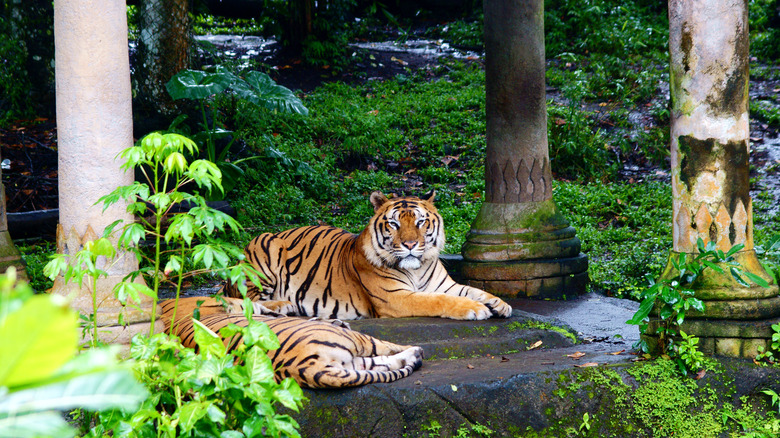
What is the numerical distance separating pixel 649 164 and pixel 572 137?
1106 millimetres

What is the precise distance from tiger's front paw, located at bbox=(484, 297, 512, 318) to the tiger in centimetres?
93

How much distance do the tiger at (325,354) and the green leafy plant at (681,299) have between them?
110cm

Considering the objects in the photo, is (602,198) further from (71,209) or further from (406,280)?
(71,209)

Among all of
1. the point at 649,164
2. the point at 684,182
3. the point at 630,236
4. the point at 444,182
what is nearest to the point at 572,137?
the point at 649,164

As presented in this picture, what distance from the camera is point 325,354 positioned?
9.91ft

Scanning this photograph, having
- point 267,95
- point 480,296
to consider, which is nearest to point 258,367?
point 480,296

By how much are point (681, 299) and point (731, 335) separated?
0.29m

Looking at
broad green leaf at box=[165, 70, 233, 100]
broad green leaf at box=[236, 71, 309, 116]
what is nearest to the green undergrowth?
broad green leaf at box=[236, 71, 309, 116]

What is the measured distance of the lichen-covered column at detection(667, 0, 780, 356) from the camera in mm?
3180

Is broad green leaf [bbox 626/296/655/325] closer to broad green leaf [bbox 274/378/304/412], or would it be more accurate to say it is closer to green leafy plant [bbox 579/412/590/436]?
green leafy plant [bbox 579/412/590/436]

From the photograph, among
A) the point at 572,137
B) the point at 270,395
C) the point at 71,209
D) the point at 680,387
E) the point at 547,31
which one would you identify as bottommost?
the point at 680,387

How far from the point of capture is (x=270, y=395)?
2.04 m

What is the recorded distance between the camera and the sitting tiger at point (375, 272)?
4.45m

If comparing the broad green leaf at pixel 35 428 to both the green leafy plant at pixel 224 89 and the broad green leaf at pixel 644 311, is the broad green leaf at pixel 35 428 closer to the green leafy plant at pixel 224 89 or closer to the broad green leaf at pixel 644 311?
the broad green leaf at pixel 644 311
